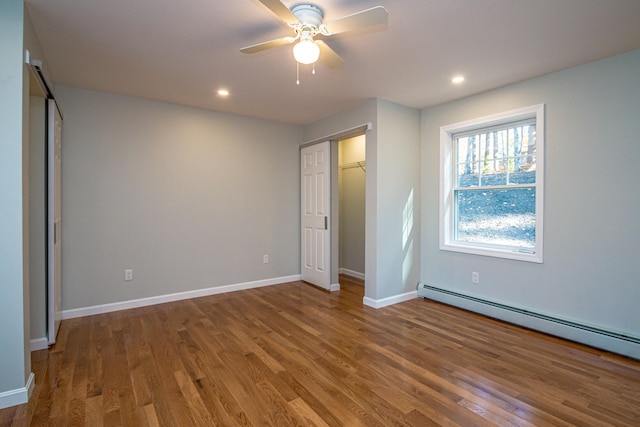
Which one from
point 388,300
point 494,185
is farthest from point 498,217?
point 388,300

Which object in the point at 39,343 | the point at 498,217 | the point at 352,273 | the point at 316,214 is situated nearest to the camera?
the point at 39,343

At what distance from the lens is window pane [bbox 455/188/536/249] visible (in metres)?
3.46

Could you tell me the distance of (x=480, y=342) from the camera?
118 inches

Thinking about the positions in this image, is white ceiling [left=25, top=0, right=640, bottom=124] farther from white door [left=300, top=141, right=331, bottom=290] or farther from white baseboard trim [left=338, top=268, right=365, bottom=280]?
white baseboard trim [left=338, top=268, right=365, bottom=280]

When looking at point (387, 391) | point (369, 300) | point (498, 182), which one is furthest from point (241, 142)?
point (387, 391)

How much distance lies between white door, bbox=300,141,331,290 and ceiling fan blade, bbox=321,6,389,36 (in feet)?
8.74

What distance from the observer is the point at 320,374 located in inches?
95.7

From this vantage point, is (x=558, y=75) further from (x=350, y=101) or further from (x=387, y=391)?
(x=387, y=391)

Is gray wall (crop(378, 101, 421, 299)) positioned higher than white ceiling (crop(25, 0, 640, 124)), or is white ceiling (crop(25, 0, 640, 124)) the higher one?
white ceiling (crop(25, 0, 640, 124))

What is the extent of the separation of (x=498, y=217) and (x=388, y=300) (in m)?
1.60

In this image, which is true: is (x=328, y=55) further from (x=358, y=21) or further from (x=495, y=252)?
(x=495, y=252)

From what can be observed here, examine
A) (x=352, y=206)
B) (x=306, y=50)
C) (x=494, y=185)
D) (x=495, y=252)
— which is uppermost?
(x=306, y=50)

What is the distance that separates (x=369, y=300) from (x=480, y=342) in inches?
53.0

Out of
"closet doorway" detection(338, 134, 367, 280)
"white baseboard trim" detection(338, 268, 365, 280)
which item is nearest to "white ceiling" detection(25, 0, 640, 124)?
"closet doorway" detection(338, 134, 367, 280)
